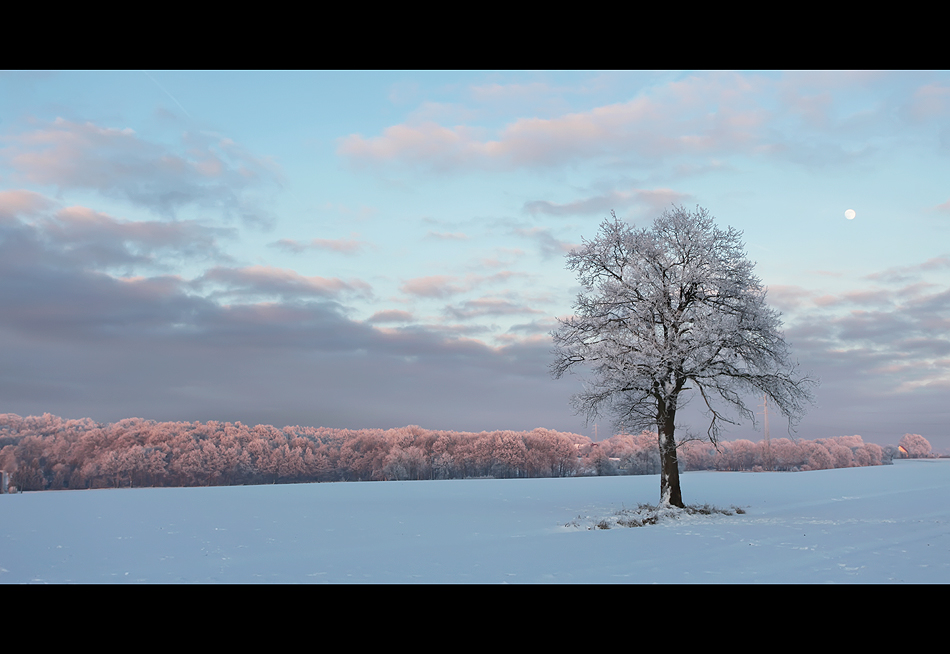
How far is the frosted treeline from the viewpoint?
8975 centimetres

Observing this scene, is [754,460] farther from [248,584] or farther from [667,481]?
[248,584]

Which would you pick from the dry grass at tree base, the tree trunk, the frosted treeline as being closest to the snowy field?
the dry grass at tree base

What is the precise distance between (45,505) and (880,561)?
1713 inches

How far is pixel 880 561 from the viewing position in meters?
14.4

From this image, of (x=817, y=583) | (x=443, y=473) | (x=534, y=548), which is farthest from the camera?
(x=443, y=473)

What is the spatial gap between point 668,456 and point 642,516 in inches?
150

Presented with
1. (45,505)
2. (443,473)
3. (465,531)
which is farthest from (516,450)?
(465,531)

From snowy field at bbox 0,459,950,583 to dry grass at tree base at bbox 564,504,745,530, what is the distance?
470 millimetres

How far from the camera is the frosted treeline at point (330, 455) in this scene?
8975cm

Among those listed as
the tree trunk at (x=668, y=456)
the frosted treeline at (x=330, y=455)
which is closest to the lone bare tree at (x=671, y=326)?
the tree trunk at (x=668, y=456)

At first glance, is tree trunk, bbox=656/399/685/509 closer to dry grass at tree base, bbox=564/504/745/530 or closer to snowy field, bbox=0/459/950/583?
dry grass at tree base, bbox=564/504/745/530

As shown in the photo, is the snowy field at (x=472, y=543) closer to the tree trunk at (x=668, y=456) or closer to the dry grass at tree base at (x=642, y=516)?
the dry grass at tree base at (x=642, y=516)

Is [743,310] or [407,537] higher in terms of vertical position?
[743,310]
